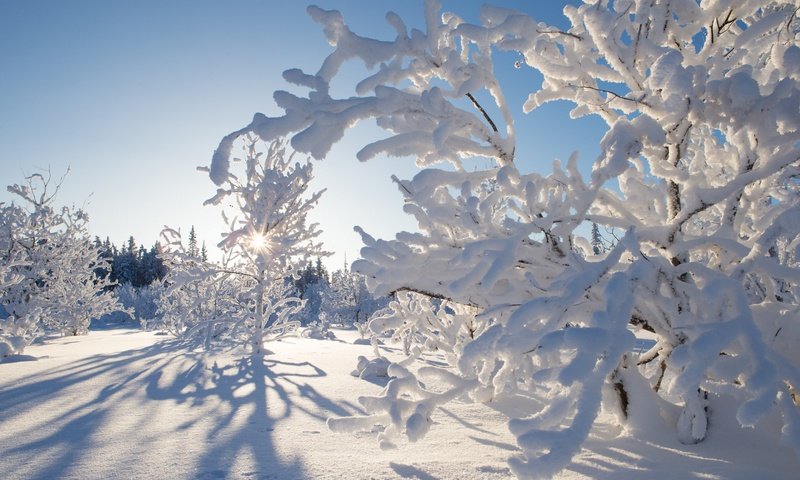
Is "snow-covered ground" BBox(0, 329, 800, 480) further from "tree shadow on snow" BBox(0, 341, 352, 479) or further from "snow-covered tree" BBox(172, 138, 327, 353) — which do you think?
"snow-covered tree" BBox(172, 138, 327, 353)

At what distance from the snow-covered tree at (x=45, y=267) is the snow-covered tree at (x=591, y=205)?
11.8 metres

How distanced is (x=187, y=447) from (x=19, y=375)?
492 centimetres

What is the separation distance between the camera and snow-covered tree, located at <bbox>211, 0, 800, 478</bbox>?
58.0 inches

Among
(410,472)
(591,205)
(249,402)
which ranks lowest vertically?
(249,402)

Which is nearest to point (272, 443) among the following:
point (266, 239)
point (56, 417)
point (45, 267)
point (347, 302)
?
point (56, 417)

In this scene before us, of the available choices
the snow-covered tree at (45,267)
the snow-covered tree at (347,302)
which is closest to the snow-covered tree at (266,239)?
the snow-covered tree at (45,267)

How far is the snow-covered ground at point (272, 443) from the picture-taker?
1983mm

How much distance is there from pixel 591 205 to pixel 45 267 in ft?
53.3

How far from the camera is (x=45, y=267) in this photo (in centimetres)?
1267

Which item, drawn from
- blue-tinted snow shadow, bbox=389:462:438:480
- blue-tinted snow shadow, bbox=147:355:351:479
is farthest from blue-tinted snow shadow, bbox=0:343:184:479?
blue-tinted snow shadow, bbox=389:462:438:480

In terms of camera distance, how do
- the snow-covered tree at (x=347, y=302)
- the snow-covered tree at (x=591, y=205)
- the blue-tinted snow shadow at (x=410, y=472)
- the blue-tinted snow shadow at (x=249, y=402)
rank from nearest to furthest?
1. the snow-covered tree at (x=591, y=205)
2. the blue-tinted snow shadow at (x=410, y=472)
3. the blue-tinted snow shadow at (x=249, y=402)
4. the snow-covered tree at (x=347, y=302)

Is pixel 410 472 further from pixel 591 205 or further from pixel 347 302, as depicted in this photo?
pixel 347 302

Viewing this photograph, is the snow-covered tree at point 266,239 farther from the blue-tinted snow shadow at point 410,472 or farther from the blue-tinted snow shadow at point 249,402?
the blue-tinted snow shadow at point 410,472

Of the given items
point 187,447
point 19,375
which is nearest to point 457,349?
point 187,447
